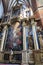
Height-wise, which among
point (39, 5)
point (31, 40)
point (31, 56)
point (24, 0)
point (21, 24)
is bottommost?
point (31, 56)

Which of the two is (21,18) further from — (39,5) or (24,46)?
(24,46)

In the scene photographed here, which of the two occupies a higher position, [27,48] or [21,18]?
[21,18]

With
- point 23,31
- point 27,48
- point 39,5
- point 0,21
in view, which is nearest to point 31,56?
point 27,48

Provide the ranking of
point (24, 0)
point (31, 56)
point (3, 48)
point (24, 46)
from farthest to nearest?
point (24, 0) → point (3, 48) → point (24, 46) → point (31, 56)

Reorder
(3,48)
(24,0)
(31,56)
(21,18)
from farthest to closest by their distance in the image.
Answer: (24,0) → (21,18) → (3,48) → (31,56)

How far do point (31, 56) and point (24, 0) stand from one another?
12.8 ft

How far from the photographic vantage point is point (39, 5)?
7098mm

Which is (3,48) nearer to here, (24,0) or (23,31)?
(23,31)

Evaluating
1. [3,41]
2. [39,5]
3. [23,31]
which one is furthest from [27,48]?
[39,5]

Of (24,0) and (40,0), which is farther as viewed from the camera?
(24,0)

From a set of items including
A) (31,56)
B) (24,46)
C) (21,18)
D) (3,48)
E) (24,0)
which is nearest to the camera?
(31,56)

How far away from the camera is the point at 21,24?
7.48m

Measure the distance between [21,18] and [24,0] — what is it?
1.50 m

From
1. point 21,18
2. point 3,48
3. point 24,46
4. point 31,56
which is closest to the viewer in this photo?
point 31,56
